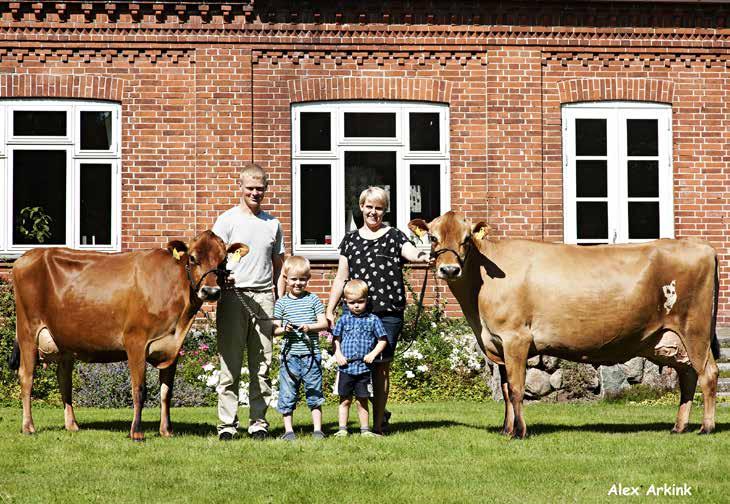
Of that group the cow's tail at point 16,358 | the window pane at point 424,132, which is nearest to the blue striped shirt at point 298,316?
the cow's tail at point 16,358

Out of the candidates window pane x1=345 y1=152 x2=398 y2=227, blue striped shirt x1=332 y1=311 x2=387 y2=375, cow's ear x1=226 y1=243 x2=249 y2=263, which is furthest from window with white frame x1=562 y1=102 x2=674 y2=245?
cow's ear x1=226 y1=243 x2=249 y2=263

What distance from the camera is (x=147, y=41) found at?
1437cm

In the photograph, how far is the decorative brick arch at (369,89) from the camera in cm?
1441

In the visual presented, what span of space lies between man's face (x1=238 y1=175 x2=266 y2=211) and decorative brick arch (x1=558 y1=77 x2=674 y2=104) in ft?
24.0

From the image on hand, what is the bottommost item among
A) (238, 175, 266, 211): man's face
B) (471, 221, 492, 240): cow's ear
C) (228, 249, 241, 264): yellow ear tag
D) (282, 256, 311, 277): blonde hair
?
(282, 256, 311, 277): blonde hair

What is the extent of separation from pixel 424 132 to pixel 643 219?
10.9ft

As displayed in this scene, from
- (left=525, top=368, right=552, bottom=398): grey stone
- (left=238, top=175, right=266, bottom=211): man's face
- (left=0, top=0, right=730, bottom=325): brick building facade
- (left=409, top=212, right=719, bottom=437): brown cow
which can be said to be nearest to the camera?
(left=238, top=175, right=266, bottom=211): man's face

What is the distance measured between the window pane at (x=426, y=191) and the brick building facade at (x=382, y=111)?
0.03 m

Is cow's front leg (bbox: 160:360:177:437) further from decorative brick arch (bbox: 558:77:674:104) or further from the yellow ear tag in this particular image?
decorative brick arch (bbox: 558:77:674:104)

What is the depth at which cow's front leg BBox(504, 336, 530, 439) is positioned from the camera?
844 cm

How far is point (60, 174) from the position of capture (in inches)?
565

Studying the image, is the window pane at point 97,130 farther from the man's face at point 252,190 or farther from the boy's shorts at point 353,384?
the boy's shorts at point 353,384

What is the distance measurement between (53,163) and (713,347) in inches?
360

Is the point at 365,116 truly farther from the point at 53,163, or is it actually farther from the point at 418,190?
the point at 53,163
